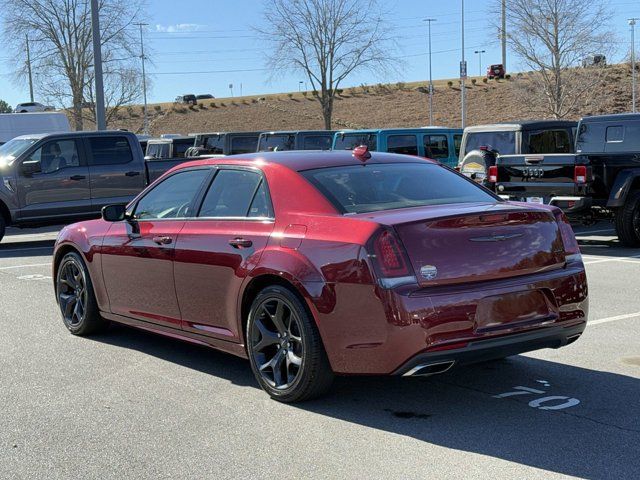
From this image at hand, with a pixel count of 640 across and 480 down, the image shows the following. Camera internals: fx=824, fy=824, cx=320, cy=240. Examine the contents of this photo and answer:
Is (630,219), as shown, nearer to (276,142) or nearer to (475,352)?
(475,352)

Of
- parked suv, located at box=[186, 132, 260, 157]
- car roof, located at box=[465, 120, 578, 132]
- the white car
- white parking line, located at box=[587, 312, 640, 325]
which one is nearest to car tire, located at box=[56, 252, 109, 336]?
white parking line, located at box=[587, 312, 640, 325]

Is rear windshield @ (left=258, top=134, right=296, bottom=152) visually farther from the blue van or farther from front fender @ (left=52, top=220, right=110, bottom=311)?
front fender @ (left=52, top=220, right=110, bottom=311)

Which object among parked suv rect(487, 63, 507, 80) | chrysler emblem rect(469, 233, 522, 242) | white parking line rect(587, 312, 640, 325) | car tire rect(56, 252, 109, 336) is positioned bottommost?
white parking line rect(587, 312, 640, 325)

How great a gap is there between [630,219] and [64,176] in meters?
9.95

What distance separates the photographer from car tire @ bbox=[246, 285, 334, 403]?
492cm

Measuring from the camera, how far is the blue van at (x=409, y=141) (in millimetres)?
18453

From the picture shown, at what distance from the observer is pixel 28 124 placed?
26406 mm

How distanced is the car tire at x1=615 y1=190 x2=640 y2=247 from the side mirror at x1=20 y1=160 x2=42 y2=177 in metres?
10.1

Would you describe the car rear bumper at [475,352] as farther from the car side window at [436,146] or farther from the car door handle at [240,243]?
the car side window at [436,146]

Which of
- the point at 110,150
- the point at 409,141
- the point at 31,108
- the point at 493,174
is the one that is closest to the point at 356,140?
the point at 409,141

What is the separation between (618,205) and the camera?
12461 mm

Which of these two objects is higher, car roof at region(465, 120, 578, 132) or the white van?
the white van

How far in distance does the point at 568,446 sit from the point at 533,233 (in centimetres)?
135

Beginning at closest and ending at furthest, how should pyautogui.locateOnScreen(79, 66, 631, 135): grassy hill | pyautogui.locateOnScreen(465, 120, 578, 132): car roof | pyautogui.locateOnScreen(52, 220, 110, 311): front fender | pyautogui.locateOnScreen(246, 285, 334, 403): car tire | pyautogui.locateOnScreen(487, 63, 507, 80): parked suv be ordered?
1. pyautogui.locateOnScreen(246, 285, 334, 403): car tire
2. pyautogui.locateOnScreen(52, 220, 110, 311): front fender
3. pyautogui.locateOnScreen(465, 120, 578, 132): car roof
4. pyautogui.locateOnScreen(79, 66, 631, 135): grassy hill
5. pyautogui.locateOnScreen(487, 63, 507, 80): parked suv
